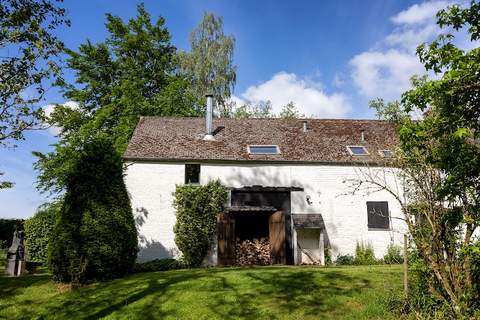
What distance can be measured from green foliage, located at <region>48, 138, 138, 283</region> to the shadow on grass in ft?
2.10

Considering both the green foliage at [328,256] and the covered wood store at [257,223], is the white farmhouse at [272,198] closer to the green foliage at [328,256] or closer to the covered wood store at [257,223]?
the covered wood store at [257,223]

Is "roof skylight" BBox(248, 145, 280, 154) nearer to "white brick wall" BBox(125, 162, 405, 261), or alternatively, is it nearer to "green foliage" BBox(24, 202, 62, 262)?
"white brick wall" BBox(125, 162, 405, 261)

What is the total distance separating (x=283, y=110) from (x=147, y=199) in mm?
24225

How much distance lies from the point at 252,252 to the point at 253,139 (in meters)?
5.91

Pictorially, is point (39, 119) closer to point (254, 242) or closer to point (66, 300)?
point (66, 300)

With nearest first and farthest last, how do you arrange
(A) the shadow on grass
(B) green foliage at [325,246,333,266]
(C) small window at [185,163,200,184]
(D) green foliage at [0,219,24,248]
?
(A) the shadow on grass
(B) green foliage at [325,246,333,266]
(C) small window at [185,163,200,184]
(D) green foliage at [0,219,24,248]

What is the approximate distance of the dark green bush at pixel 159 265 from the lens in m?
16.4

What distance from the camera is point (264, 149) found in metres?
20.2

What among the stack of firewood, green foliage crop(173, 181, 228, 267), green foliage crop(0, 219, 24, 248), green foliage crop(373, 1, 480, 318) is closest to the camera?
green foliage crop(373, 1, 480, 318)

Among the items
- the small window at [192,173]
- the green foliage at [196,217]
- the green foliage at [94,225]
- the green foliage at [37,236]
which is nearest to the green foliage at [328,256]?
the green foliage at [196,217]

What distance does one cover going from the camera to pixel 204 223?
1791cm

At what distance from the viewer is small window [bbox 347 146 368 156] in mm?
19781

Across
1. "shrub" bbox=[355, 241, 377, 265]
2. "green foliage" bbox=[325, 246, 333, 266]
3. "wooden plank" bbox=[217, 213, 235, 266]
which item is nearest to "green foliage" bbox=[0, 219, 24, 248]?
"wooden plank" bbox=[217, 213, 235, 266]

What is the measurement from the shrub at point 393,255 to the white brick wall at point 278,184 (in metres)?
0.26
